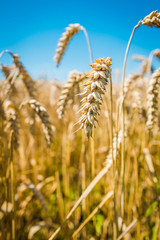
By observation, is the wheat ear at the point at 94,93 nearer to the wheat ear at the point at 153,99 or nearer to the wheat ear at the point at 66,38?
the wheat ear at the point at 153,99

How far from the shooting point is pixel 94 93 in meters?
0.49

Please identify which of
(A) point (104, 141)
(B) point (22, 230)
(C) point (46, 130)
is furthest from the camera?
(A) point (104, 141)

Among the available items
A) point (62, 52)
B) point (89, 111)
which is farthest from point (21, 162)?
point (89, 111)

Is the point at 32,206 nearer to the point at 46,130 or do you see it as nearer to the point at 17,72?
the point at 46,130

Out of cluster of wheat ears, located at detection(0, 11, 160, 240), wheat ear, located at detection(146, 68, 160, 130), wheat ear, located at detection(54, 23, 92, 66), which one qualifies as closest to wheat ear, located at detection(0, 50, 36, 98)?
cluster of wheat ears, located at detection(0, 11, 160, 240)

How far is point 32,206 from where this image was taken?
5.28 feet

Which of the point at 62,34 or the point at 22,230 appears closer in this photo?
the point at 62,34

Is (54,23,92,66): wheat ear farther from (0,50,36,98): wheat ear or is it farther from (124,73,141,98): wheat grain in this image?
(124,73,141,98): wheat grain

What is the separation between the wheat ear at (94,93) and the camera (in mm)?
473

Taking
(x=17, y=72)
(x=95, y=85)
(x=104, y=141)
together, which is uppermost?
(x=17, y=72)

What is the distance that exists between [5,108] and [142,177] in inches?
58.4

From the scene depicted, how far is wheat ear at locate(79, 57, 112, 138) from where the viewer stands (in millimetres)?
473

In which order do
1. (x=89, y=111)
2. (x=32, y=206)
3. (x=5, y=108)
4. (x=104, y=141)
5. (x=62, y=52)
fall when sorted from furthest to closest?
(x=104, y=141) → (x=32, y=206) → (x=62, y=52) → (x=5, y=108) → (x=89, y=111)

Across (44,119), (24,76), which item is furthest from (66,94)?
(24,76)
